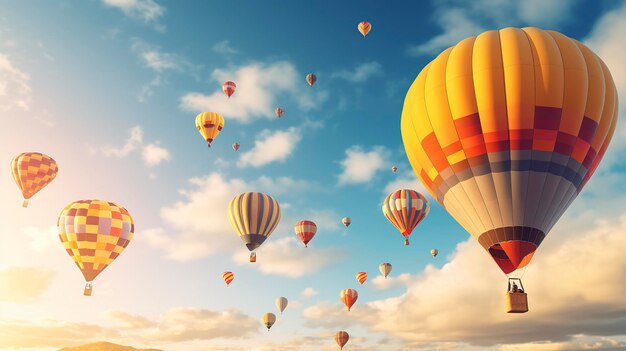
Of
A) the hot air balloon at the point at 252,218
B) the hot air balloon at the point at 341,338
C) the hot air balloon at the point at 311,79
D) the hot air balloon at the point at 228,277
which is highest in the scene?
the hot air balloon at the point at 311,79

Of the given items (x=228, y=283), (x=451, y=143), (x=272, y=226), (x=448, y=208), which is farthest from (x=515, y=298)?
(x=228, y=283)

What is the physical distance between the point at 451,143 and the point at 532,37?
541cm

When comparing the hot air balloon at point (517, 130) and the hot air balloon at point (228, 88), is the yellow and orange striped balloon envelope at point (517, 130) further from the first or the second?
the hot air balloon at point (228, 88)

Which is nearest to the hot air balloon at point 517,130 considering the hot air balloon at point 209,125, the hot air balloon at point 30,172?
the hot air balloon at point 209,125

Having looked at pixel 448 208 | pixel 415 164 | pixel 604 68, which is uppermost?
pixel 604 68

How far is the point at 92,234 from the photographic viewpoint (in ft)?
113

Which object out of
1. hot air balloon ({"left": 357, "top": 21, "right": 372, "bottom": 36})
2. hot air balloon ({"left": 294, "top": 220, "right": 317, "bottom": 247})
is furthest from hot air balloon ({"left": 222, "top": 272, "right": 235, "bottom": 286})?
hot air balloon ({"left": 357, "top": 21, "right": 372, "bottom": 36})

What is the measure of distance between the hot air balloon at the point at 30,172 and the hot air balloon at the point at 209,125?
12643 mm

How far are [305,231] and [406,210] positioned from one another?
12.4m

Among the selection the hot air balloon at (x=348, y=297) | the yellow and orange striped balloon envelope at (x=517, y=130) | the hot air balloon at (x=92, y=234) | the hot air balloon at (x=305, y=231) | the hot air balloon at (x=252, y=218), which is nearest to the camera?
the yellow and orange striped balloon envelope at (x=517, y=130)

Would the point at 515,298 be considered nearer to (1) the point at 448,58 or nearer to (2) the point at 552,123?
(2) the point at 552,123

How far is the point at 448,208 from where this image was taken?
21.9 metres

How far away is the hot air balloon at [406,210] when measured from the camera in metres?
41.2

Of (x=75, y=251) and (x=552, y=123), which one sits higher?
(x=552, y=123)
